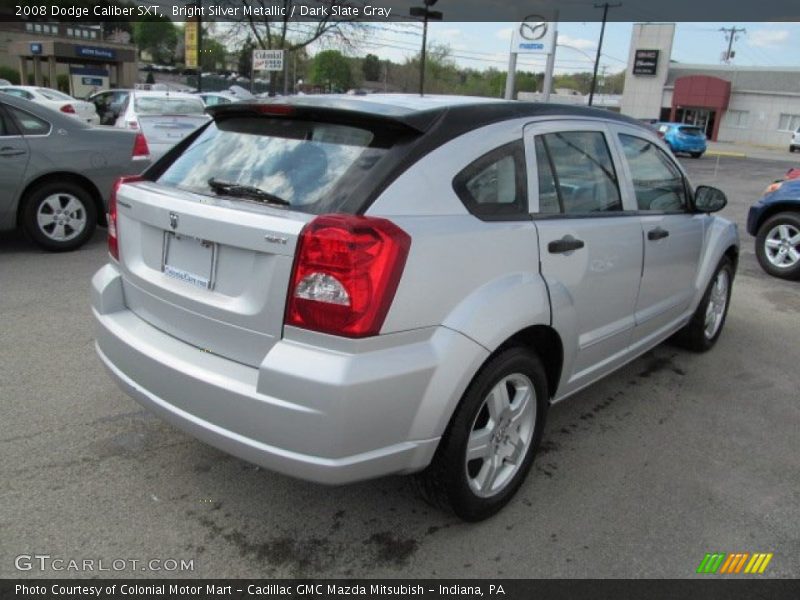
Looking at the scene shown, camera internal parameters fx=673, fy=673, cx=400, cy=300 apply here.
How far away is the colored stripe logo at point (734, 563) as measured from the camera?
2.65 meters

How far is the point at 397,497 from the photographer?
9.95 ft

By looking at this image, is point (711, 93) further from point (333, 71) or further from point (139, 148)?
point (139, 148)

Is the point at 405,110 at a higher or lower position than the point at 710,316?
higher

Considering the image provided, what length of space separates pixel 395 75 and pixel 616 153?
305 ft

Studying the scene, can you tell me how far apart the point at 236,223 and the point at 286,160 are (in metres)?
0.40

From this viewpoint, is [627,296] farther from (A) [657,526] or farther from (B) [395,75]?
(B) [395,75]

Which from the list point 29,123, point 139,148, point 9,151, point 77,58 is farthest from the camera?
point 77,58

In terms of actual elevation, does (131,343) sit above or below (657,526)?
above

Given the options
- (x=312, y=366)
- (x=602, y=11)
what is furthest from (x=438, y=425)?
(x=602, y=11)

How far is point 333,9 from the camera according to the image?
33.5 meters

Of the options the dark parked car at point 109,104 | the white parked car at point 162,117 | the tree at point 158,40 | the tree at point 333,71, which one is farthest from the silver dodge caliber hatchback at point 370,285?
the tree at point 158,40

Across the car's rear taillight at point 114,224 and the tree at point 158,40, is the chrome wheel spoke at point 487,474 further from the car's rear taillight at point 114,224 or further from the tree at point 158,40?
the tree at point 158,40

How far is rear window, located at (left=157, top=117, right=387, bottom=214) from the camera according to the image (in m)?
2.45
